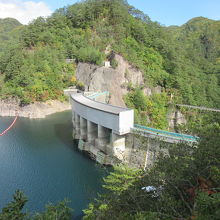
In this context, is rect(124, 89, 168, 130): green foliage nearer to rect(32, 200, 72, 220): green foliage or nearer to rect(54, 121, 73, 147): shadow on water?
rect(54, 121, 73, 147): shadow on water

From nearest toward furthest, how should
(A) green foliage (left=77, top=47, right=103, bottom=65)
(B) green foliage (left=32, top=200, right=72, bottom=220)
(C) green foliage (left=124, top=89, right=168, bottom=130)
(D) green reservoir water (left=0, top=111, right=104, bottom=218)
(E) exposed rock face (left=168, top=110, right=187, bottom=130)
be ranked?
(B) green foliage (left=32, top=200, right=72, bottom=220) < (D) green reservoir water (left=0, top=111, right=104, bottom=218) < (C) green foliage (left=124, top=89, right=168, bottom=130) < (E) exposed rock face (left=168, top=110, right=187, bottom=130) < (A) green foliage (left=77, top=47, right=103, bottom=65)

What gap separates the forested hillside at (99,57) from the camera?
185 ft

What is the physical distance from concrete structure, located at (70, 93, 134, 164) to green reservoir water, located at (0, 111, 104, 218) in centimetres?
201

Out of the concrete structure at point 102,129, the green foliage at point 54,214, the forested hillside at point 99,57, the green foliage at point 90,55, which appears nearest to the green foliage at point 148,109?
the forested hillside at point 99,57

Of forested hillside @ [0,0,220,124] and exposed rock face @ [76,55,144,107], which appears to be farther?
forested hillside @ [0,0,220,124]

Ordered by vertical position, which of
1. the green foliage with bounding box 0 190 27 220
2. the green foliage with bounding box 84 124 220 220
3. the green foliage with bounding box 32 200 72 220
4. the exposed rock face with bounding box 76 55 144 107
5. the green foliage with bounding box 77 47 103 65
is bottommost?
the green foliage with bounding box 32 200 72 220

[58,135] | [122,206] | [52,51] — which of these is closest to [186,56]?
[52,51]

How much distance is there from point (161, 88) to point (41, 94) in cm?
3325

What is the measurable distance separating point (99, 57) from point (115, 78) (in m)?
10.3

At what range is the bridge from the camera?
2678cm

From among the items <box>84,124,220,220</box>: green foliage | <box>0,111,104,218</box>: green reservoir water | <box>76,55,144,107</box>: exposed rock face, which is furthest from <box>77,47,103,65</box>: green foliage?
<box>84,124,220,220</box>: green foliage

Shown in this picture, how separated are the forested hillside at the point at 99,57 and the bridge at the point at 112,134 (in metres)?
20.6

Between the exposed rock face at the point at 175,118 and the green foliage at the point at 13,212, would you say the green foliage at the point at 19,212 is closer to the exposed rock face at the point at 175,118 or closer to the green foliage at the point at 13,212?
the green foliage at the point at 13,212

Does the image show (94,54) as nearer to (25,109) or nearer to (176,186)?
(25,109)
